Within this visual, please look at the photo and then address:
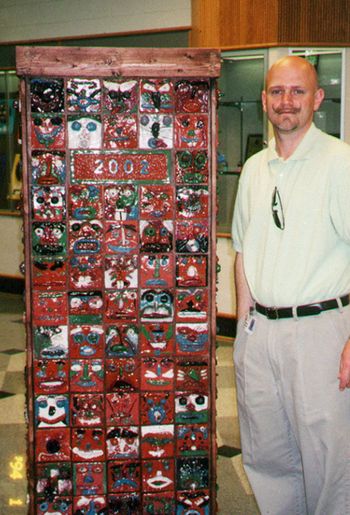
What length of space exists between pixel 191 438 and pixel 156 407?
18cm

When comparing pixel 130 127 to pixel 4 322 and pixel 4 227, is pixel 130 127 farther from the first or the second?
pixel 4 227

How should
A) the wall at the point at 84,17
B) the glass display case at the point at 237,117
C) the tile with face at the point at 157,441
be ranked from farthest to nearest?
the wall at the point at 84,17, the glass display case at the point at 237,117, the tile with face at the point at 157,441

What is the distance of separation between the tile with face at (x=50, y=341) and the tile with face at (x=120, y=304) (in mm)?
171

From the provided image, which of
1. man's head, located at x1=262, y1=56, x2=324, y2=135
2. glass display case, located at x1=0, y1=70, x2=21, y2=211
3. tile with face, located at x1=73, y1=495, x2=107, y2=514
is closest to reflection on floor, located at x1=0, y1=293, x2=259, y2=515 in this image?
tile with face, located at x1=73, y1=495, x2=107, y2=514

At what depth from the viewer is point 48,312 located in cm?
274

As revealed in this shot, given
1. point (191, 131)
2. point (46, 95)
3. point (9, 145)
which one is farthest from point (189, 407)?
point (9, 145)

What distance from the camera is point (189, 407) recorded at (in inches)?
110

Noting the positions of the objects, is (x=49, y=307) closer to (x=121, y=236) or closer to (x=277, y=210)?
(x=121, y=236)

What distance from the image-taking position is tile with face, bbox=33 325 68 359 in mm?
2744

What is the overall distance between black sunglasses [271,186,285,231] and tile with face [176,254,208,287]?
346mm

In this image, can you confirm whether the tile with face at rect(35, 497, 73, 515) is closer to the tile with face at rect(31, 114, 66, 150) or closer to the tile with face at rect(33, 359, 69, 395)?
the tile with face at rect(33, 359, 69, 395)

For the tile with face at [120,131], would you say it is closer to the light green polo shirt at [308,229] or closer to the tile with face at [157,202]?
the tile with face at [157,202]

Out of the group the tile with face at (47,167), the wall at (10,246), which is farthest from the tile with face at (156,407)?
the wall at (10,246)

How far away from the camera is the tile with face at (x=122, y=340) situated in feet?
9.03
